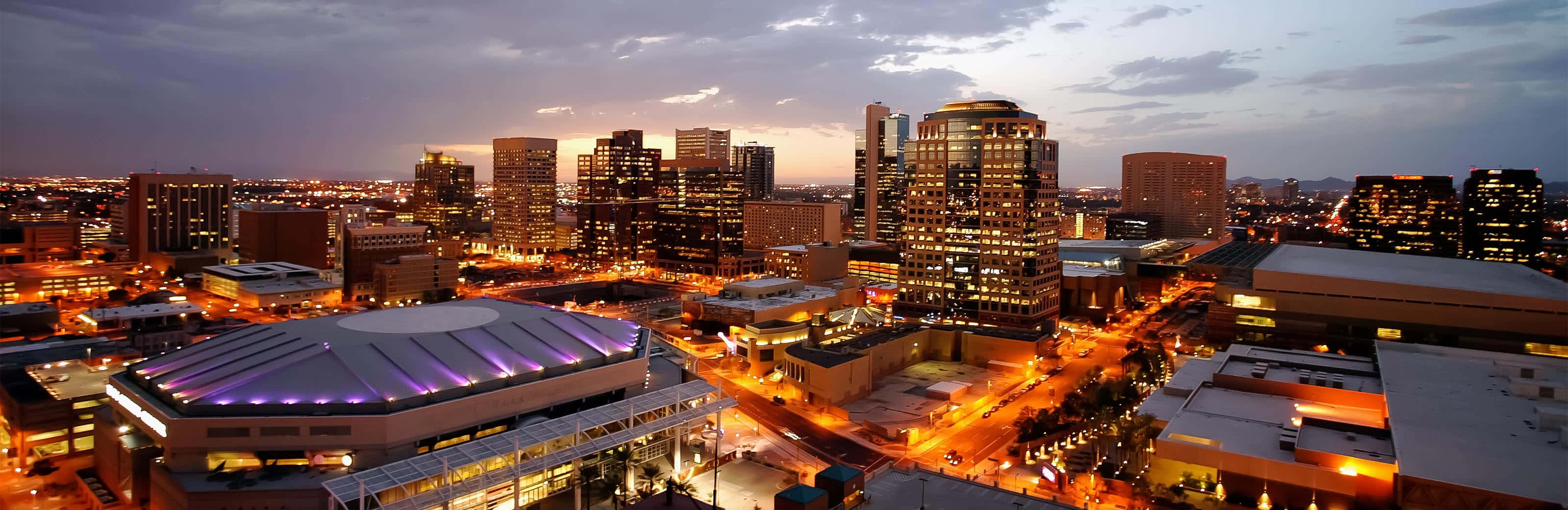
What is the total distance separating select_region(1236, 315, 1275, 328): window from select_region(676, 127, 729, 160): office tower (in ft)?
460

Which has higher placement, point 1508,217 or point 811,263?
point 1508,217

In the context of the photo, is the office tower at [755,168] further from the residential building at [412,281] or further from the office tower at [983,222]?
the office tower at [983,222]

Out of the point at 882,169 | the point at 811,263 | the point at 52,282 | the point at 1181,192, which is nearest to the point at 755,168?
the point at 882,169

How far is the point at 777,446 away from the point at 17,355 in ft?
136

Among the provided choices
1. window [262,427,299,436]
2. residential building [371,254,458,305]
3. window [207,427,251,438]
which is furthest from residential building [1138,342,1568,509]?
residential building [371,254,458,305]

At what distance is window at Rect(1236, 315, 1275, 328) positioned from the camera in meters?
55.8

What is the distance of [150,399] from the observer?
30484 mm

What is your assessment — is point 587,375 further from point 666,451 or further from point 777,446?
point 777,446

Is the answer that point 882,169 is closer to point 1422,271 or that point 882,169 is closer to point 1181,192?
point 1181,192

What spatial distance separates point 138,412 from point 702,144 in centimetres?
16079

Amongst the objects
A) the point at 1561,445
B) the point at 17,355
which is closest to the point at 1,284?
the point at 17,355

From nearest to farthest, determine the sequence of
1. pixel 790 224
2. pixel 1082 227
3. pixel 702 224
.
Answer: pixel 702 224 < pixel 790 224 < pixel 1082 227

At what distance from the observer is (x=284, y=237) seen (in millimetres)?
95500

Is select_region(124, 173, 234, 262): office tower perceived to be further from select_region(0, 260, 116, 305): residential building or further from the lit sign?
the lit sign
